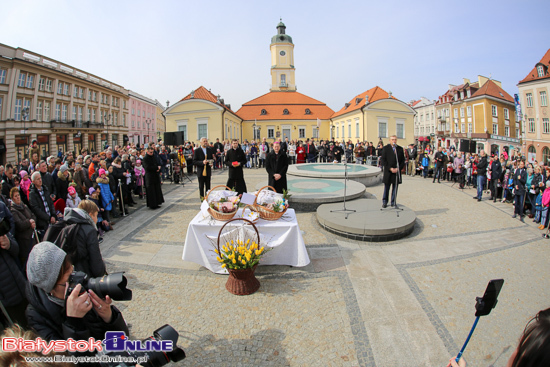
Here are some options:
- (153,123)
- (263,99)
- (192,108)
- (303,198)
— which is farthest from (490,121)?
(153,123)

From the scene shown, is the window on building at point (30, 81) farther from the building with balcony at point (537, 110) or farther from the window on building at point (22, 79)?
the building with balcony at point (537, 110)

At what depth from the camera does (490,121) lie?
5041cm

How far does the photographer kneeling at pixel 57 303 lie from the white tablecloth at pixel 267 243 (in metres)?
3.36

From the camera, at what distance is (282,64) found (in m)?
56.9

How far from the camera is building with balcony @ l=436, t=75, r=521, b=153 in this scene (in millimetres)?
48938

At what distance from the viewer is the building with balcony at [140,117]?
199ft

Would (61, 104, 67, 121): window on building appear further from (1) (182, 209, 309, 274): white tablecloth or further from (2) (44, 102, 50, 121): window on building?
(1) (182, 209, 309, 274): white tablecloth

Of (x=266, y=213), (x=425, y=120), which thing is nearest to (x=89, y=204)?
(x=266, y=213)

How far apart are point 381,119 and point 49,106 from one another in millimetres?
39826

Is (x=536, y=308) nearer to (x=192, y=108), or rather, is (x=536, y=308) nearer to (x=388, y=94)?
(x=192, y=108)

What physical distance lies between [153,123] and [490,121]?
6903cm

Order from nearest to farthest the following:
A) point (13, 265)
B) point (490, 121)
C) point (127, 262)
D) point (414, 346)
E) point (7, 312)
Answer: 1. point (7, 312)
2. point (13, 265)
3. point (414, 346)
4. point (127, 262)
5. point (490, 121)

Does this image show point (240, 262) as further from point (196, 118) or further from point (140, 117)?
point (140, 117)

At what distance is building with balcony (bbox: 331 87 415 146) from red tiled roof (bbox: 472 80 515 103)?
70.3ft
